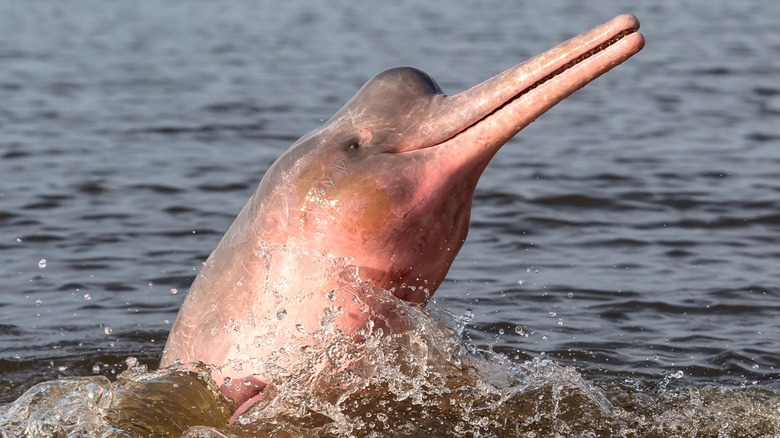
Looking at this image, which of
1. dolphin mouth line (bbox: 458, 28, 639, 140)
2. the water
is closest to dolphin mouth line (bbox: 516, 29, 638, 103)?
dolphin mouth line (bbox: 458, 28, 639, 140)

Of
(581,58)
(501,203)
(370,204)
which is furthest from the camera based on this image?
(501,203)

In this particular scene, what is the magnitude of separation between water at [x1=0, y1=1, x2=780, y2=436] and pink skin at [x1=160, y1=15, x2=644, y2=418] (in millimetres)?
584

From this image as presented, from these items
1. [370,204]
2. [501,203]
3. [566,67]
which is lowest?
[501,203]

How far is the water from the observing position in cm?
770

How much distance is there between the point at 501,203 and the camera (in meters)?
11.6

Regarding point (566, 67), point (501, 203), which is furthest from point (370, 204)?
point (501, 203)

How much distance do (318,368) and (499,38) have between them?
16504 millimetres

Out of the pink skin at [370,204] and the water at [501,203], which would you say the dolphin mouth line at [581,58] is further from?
the water at [501,203]

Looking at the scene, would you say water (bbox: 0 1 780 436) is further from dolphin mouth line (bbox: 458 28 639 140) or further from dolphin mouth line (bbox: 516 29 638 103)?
dolphin mouth line (bbox: 516 29 638 103)

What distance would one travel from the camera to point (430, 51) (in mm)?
20250

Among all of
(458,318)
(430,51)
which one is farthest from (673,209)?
(430,51)

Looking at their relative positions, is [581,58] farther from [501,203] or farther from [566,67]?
[501,203]

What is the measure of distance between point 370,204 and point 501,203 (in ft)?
21.0

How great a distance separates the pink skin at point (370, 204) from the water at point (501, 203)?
0.58 m
